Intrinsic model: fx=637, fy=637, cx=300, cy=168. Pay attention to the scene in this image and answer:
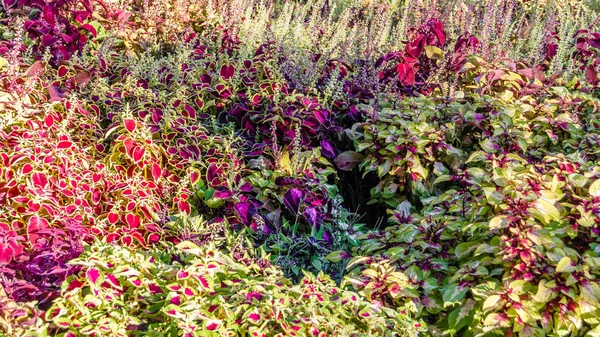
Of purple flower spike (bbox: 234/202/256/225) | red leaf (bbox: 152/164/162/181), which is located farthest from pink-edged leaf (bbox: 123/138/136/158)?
purple flower spike (bbox: 234/202/256/225)

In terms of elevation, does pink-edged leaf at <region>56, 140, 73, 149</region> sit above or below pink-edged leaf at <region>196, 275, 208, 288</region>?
above

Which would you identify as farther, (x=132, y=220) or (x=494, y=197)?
(x=132, y=220)

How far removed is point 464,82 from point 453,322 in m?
1.93

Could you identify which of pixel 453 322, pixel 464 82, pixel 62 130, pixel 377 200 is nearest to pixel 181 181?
pixel 62 130

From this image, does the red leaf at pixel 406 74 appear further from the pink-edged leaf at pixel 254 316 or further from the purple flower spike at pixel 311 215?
the pink-edged leaf at pixel 254 316

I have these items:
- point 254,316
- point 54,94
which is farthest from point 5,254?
point 54,94

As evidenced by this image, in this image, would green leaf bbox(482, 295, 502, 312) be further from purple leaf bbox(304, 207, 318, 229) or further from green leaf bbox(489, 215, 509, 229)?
purple leaf bbox(304, 207, 318, 229)

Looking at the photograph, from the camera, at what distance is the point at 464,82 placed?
12.5 feet

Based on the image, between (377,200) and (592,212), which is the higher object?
(592,212)

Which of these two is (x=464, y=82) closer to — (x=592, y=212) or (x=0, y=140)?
(x=592, y=212)

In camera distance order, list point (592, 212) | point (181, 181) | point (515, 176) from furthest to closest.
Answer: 1. point (181, 181)
2. point (515, 176)
3. point (592, 212)

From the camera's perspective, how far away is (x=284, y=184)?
9.75 ft

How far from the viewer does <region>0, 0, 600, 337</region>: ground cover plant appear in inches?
80.4

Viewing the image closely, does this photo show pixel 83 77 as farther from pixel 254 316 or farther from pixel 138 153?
pixel 254 316
